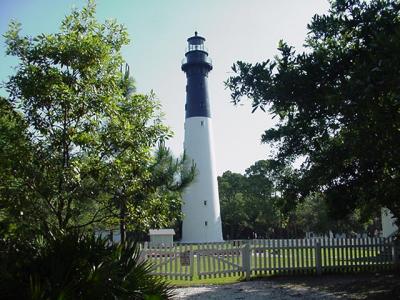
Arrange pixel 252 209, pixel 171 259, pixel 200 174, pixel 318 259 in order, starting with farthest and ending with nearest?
pixel 252 209 < pixel 200 174 < pixel 318 259 < pixel 171 259

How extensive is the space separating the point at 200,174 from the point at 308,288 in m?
22.8

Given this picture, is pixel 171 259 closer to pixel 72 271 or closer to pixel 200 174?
pixel 72 271

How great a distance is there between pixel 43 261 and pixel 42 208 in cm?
189

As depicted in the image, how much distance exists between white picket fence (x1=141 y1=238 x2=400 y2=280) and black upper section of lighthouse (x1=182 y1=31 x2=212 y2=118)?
2107 centimetres

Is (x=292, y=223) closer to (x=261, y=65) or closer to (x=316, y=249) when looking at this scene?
(x=316, y=249)

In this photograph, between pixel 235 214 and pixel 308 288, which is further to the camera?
pixel 235 214

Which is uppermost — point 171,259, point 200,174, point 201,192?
point 200,174

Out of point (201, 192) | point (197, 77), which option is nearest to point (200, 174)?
point (201, 192)

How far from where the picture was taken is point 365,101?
583cm

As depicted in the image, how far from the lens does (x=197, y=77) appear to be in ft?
116

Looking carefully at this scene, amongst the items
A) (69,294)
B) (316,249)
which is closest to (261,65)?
(69,294)

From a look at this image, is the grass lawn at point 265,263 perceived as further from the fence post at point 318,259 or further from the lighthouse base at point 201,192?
the lighthouse base at point 201,192

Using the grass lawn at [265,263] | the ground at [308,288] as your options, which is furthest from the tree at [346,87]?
the grass lawn at [265,263]

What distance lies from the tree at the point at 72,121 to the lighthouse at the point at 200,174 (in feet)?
85.9
